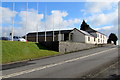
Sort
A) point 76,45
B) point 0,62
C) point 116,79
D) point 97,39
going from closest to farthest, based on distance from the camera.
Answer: point 116,79 < point 0,62 < point 76,45 < point 97,39

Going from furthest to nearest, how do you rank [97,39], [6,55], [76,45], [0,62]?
[97,39] → [76,45] → [6,55] → [0,62]

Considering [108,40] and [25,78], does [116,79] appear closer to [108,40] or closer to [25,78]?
[25,78]

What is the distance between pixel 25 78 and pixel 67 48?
2398 centimetres

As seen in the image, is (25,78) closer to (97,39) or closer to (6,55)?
(6,55)

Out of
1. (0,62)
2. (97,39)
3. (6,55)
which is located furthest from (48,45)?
(97,39)

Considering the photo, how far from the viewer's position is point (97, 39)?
73.1 m

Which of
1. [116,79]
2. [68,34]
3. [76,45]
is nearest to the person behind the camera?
[116,79]

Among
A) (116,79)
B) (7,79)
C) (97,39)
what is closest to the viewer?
(116,79)

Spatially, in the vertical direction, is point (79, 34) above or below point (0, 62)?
above

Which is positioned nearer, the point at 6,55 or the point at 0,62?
the point at 0,62

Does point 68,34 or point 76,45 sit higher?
point 68,34

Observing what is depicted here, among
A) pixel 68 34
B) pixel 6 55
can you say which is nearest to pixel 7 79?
pixel 6 55

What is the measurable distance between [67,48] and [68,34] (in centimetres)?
2619

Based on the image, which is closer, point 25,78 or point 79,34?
point 25,78
